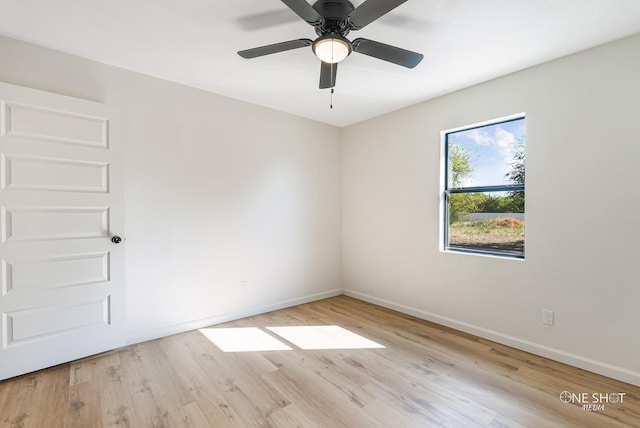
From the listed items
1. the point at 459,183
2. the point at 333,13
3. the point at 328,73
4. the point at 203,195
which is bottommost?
the point at 203,195

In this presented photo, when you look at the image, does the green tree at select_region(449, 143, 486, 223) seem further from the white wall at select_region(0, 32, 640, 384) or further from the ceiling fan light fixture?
the ceiling fan light fixture

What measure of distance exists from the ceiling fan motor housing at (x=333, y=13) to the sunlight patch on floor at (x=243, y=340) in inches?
99.9

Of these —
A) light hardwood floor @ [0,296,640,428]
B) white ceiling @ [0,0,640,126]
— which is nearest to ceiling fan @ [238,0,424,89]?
white ceiling @ [0,0,640,126]

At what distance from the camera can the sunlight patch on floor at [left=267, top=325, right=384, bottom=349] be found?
271 centimetres

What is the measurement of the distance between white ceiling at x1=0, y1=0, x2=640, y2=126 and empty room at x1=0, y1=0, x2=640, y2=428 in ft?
0.06

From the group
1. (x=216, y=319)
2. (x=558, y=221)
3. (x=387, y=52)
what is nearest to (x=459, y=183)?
(x=558, y=221)

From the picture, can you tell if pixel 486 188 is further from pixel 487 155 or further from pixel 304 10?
pixel 304 10

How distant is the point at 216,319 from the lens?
3213 mm

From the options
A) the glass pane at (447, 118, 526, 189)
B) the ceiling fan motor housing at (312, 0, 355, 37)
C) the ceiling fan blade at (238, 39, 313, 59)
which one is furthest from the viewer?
the glass pane at (447, 118, 526, 189)

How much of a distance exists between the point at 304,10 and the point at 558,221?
100 inches

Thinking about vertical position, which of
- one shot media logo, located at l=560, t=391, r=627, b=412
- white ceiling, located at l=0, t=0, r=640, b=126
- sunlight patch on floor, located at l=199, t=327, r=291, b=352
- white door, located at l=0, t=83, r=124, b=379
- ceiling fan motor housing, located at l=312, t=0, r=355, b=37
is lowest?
sunlight patch on floor, located at l=199, t=327, r=291, b=352

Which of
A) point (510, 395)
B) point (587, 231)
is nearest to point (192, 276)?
point (510, 395)

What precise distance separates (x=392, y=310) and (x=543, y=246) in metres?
1.82

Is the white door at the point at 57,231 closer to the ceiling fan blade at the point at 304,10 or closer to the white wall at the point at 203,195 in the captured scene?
the white wall at the point at 203,195
